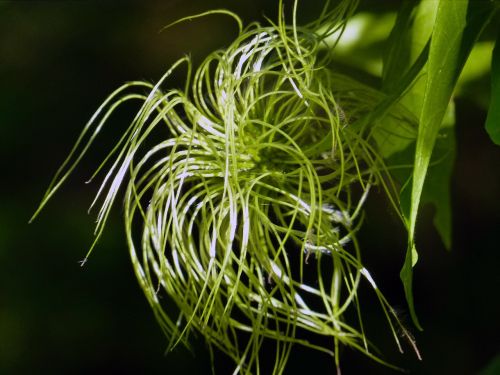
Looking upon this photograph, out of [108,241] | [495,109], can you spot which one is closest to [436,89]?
[495,109]

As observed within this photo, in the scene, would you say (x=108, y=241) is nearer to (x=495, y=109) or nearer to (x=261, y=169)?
(x=261, y=169)

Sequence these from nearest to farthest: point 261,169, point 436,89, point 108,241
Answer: point 436,89, point 261,169, point 108,241

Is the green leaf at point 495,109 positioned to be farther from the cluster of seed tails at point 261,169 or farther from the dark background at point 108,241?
the dark background at point 108,241

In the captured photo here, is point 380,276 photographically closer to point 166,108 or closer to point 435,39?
point 166,108

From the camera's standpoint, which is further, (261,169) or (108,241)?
(108,241)

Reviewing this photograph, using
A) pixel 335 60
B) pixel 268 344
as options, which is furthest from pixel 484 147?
pixel 335 60

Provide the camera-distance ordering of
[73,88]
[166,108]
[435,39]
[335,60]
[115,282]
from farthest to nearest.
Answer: [73,88] < [115,282] < [335,60] < [166,108] < [435,39]
